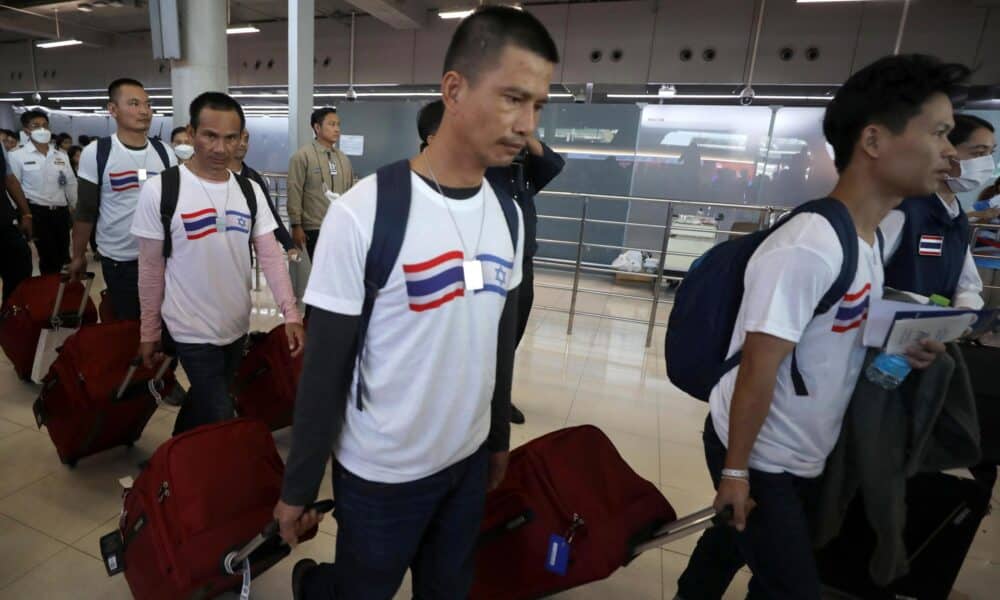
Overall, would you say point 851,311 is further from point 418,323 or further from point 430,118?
point 430,118

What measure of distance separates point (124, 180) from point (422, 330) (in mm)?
2368

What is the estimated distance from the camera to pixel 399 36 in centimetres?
827

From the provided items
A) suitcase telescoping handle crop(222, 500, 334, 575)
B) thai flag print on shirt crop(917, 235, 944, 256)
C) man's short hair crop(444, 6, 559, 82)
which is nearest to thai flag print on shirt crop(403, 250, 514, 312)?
man's short hair crop(444, 6, 559, 82)

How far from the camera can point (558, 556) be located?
4.13 ft

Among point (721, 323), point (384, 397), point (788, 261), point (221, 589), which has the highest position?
point (788, 261)

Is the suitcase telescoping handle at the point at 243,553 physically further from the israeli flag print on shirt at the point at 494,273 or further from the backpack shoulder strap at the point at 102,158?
the backpack shoulder strap at the point at 102,158

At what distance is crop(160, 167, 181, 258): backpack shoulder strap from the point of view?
160 centimetres

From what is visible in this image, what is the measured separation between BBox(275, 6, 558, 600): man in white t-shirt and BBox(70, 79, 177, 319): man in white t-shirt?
6.89 ft

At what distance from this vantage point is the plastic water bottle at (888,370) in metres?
1.04

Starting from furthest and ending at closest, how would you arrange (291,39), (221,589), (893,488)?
(291,39), (221,589), (893,488)

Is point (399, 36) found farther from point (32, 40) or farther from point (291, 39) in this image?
point (32, 40)

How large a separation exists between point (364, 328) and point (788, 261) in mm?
787

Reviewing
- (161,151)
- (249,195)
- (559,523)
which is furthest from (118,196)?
(559,523)

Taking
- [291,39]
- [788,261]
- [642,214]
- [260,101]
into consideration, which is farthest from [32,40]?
[788,261]
